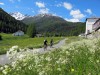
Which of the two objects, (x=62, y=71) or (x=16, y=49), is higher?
(x=16, y=49)

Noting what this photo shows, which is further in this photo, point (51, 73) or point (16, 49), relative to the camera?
point (16, 49)

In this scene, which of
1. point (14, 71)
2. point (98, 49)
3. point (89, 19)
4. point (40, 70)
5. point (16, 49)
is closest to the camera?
point (40, 70)

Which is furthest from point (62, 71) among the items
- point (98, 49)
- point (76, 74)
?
point (98, 49)

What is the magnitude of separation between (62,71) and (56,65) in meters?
0.57

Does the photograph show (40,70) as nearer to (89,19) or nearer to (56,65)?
(56,65)

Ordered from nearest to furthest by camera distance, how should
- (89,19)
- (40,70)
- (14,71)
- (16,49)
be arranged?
(40,70)
(14,71)
(16,49)
(89,19)

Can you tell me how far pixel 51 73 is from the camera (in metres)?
6.78

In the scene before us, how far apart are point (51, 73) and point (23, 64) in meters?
1.01

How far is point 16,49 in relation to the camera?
773 centimetres

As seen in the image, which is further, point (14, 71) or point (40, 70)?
point (14, 71)

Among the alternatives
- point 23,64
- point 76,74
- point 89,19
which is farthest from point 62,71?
point 89,19

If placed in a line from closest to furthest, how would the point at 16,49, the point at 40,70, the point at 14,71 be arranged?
1. the point at 40,70
2. the point at 14,71
3. the point at 16,49

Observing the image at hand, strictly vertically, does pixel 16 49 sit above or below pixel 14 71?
above

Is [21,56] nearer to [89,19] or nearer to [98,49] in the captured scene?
[98,49]
